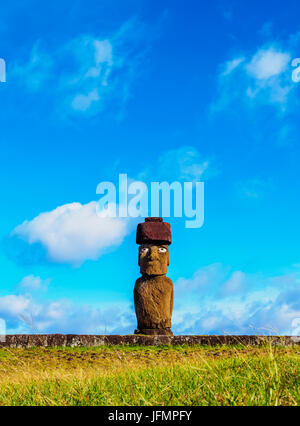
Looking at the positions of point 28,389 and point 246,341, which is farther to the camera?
point 246,341

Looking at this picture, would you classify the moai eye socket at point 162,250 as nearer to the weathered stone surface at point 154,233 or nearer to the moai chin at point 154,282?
the moai chin at point 154,282

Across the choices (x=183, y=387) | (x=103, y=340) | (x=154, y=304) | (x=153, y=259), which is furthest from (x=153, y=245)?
(x=183, y=387)

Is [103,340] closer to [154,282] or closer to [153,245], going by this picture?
[154,282]

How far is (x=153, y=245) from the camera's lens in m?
12.1

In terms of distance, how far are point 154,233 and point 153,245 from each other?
34cm

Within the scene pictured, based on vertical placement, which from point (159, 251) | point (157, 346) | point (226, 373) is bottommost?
point (226, 373)

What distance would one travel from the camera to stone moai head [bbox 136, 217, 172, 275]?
38.7 feet

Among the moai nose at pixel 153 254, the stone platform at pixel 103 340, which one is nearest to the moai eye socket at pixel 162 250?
the moai nose at pixel 153 254

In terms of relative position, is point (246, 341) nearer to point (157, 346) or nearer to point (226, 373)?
point (157, 346)
